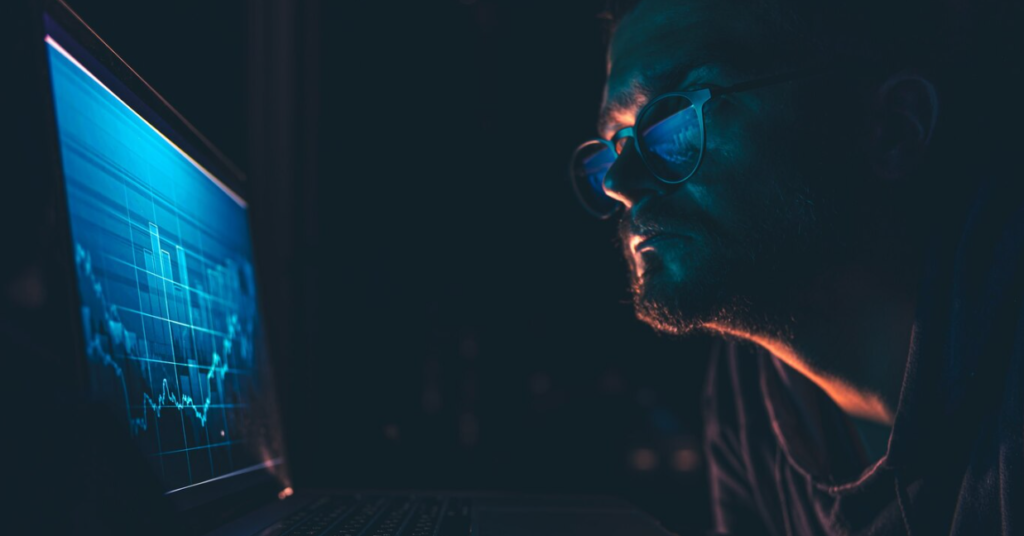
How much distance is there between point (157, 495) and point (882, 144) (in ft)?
3.77

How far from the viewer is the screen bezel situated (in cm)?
52

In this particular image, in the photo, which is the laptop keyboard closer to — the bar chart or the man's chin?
the bar chart

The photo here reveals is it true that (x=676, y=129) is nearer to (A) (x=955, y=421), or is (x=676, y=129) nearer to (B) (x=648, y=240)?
(B) (x=648, y=240)

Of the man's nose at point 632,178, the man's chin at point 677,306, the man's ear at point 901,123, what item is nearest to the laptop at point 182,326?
the man's chin at point 677,306

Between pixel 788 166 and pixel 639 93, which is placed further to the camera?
pixel 639 93

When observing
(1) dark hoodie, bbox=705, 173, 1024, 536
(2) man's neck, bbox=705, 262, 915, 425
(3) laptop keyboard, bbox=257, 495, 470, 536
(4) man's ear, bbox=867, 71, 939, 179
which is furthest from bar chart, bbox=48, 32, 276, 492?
(4) man's ear, bbox=867, 71, 939, 179

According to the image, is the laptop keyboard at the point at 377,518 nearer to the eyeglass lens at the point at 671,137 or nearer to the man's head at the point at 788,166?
the man's head at the point at 788,166

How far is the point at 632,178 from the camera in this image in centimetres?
113

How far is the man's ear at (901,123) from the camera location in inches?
40.1

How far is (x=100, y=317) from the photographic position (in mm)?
563

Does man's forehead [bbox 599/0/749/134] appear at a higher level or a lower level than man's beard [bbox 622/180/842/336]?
higher

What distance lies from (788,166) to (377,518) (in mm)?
875

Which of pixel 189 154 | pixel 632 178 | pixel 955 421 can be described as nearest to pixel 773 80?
pixel 632 178

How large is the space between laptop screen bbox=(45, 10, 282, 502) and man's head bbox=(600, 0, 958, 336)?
0.72m
